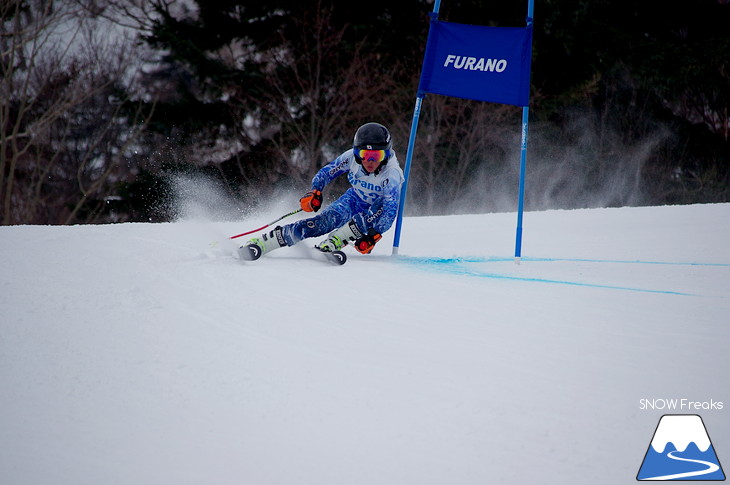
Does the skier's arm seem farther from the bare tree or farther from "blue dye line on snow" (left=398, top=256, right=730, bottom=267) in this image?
the bare tree

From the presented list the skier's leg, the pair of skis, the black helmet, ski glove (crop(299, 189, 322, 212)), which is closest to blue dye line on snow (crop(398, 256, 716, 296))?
the skier's leg

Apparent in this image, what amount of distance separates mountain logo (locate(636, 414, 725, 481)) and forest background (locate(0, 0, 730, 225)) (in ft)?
45.8

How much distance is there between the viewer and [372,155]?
5094 millimetres

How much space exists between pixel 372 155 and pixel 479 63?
1.18 meters

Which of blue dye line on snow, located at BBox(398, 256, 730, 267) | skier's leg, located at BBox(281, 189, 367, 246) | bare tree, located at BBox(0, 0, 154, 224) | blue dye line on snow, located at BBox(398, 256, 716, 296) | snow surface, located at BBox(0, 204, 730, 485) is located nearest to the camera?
snow surface, located at BBox(0, 204, 730, 485)

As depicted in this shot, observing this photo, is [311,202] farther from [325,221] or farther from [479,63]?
[479,63]

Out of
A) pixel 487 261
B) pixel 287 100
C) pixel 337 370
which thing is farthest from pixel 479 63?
pixel 287 100

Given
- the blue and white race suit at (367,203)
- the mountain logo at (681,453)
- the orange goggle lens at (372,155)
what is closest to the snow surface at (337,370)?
the mountain logo at (681,453)

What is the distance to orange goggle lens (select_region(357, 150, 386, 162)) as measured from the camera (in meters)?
5.09

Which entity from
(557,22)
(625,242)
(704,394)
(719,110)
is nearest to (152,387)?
(704,394)

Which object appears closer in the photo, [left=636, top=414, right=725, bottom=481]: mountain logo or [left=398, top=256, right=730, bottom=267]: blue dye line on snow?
[left=636, top=414, right=725, bottom=481]: mountain logo

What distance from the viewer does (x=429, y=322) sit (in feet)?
11.0

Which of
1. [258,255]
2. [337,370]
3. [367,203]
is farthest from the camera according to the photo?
[367,203]

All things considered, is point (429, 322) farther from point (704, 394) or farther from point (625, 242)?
point (625, 242)
